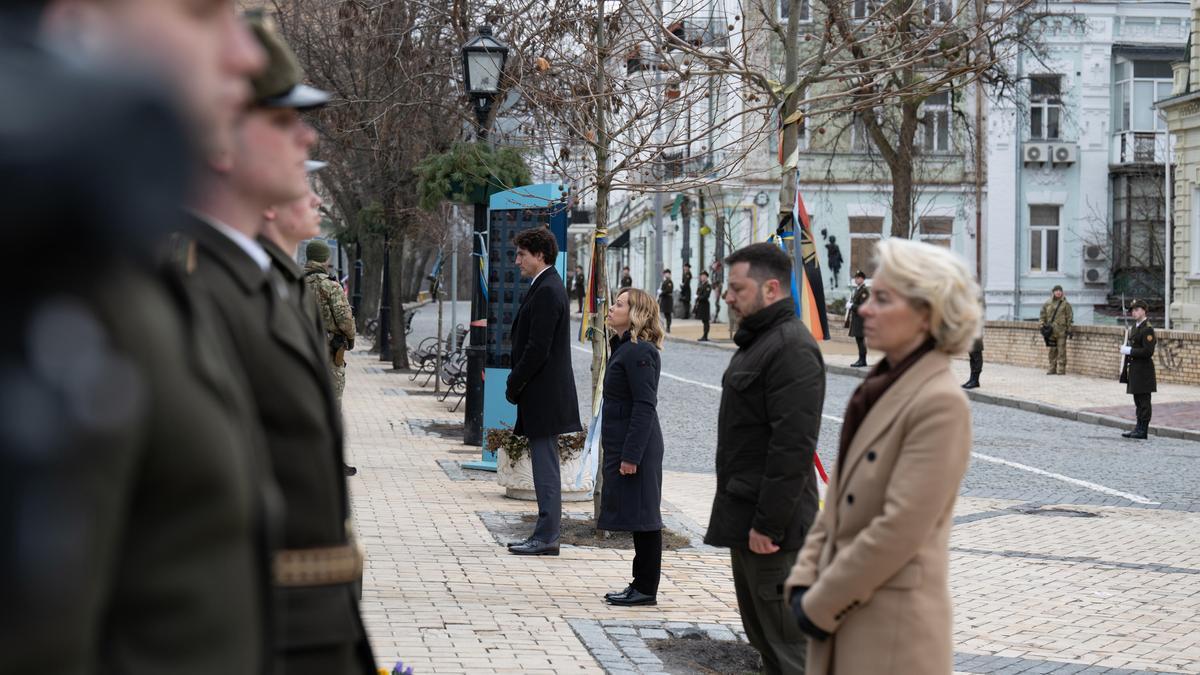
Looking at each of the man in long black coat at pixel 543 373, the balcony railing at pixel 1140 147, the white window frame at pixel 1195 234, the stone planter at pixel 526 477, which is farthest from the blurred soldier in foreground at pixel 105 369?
the balcony railing at pixel 1140 147

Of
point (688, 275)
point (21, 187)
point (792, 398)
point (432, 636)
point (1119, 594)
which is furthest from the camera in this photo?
point (688, 275)

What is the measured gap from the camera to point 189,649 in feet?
4.42

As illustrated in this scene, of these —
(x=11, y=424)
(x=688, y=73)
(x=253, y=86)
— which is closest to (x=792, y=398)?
(x=253, y=86)

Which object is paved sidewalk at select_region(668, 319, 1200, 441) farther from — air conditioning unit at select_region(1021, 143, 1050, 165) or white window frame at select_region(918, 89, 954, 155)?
air conditioning unit at select_region(1021, 143, 1050, 165)

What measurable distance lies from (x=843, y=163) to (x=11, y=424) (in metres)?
52.7

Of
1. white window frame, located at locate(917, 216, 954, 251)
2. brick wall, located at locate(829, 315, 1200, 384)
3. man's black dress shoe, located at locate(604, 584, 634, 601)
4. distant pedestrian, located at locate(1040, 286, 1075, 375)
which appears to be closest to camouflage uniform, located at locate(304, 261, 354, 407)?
man's black dress shoe, located at locate(604, 584, 634, 601)

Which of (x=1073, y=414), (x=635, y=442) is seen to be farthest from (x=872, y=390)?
(x=1073, y=414)

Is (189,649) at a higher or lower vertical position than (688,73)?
lower

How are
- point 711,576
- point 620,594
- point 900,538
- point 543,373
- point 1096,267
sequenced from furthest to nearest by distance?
point 1096,267
point 543,373
point 711,576
point 620,594
point 900,538

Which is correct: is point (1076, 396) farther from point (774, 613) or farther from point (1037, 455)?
point (774, 613)

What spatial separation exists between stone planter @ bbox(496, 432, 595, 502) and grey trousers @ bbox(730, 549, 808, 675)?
265 inches

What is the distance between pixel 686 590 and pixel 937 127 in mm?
45420

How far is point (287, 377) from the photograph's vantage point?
2377mm

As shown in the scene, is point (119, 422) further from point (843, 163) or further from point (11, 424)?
point (843, 163)
